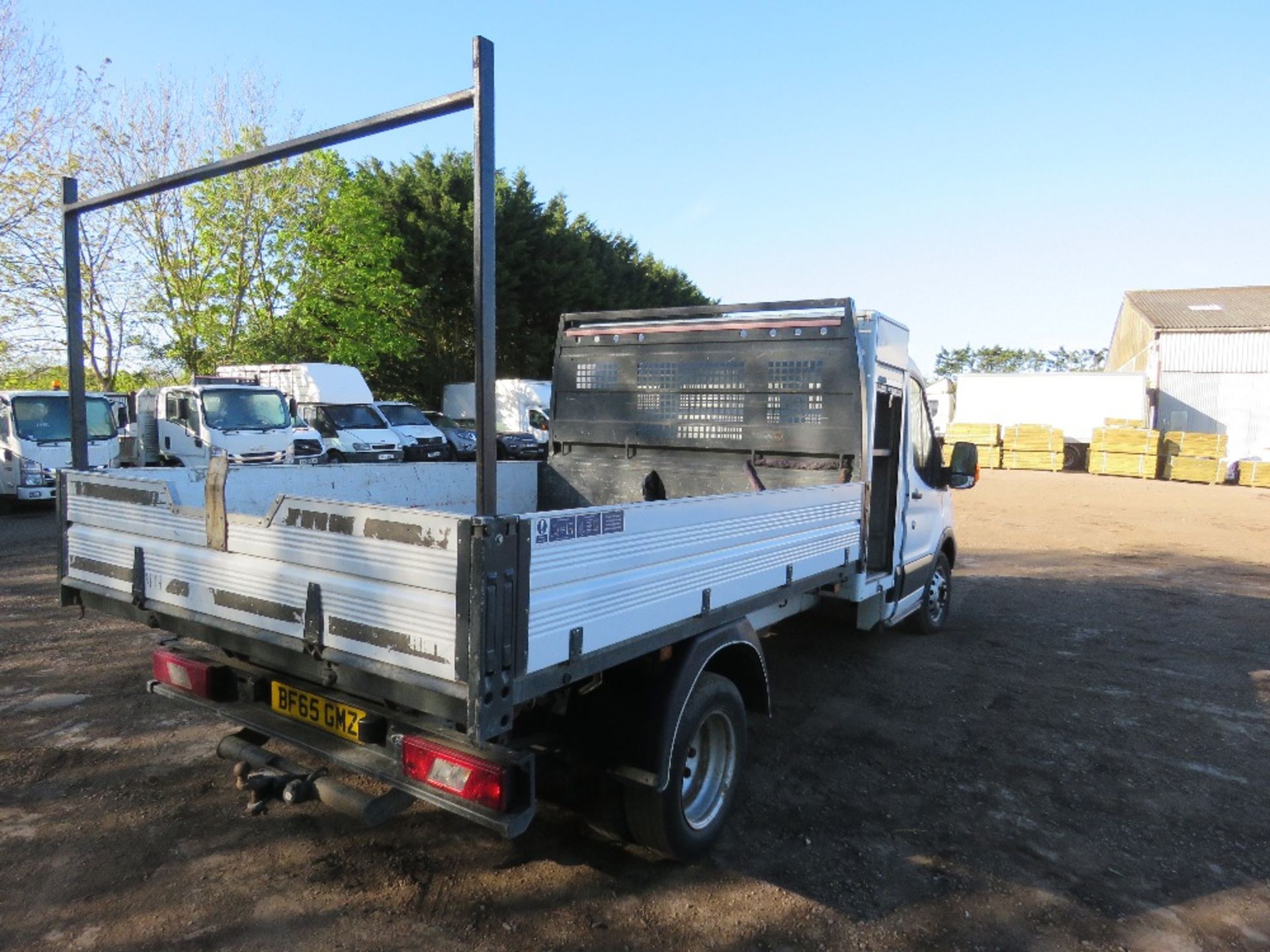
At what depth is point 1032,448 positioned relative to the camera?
28.2 meters

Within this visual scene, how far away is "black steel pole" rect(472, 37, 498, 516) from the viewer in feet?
7.43

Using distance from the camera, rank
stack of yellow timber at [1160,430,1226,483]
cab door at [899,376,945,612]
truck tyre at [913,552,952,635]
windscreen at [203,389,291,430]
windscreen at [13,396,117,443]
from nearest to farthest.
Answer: cab door at [899,376,945,612], truck tyre at [913,552,952,635], windscreen at [13,396,117,443], windscreen at [203,389,291,430], stack of yellow timber at [1160,430,1226,483]

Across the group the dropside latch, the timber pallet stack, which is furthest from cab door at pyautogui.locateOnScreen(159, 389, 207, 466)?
the timber pallet stack

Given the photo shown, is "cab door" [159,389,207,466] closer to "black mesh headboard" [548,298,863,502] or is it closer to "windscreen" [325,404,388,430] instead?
"windscreen" [325,404,388,430]

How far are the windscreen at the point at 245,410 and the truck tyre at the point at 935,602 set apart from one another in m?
11.9

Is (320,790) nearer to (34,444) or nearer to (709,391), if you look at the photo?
(709,391)

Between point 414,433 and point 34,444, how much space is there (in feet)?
27.0

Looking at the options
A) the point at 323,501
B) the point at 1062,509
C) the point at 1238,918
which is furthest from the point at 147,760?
the point at 1062,509

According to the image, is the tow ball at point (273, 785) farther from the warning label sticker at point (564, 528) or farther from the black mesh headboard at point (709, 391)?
the black mesh headboard at point (709, 391)

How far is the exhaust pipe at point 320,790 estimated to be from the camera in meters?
2.64

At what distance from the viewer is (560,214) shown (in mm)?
30500

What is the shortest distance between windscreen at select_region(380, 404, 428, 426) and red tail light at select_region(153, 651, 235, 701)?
17.1 m

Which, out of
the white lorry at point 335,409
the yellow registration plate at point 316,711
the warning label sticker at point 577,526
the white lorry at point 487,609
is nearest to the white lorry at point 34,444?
the white lorry at point 335,409

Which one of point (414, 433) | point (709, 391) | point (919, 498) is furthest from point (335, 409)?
point (919, 498)
